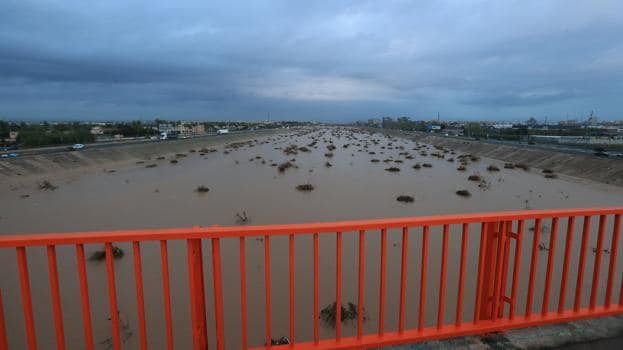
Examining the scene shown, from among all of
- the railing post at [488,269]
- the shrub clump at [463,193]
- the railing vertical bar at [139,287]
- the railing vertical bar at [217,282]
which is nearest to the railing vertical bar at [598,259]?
the railing post at [488,269]

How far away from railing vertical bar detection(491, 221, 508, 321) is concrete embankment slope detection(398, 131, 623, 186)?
80.6ft

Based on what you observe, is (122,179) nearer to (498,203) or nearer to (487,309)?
(498,203)

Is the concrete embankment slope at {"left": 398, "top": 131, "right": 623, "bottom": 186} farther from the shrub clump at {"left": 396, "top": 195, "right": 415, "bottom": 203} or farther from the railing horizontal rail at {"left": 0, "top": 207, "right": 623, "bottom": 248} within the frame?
the railing horizontal rail at {"left": 0, "top": 207, "right": 623, "bottom": 248}

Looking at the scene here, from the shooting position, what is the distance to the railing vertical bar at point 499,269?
9.84 feet

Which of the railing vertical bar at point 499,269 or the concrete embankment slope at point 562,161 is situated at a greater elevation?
the railing vertical bar at point 499,269

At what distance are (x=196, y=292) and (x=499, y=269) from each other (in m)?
2.56

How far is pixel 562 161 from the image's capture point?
29031 mm

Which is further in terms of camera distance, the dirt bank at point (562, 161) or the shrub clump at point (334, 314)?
the dirt bank at point (562, 161)

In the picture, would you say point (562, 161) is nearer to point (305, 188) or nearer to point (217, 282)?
point (305, 188)

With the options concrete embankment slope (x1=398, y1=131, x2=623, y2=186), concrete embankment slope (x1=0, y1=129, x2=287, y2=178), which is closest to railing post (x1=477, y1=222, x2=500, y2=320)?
concrete embankment slope (x1=398, y1=131, x2=623, y2=186)

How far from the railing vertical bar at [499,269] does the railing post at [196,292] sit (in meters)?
2.51

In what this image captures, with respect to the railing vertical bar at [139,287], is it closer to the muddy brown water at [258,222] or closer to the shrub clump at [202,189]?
the muddy brown water at [258,222]

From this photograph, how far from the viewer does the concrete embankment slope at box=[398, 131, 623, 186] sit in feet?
75.4

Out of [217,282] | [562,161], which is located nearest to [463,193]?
[562,161]
